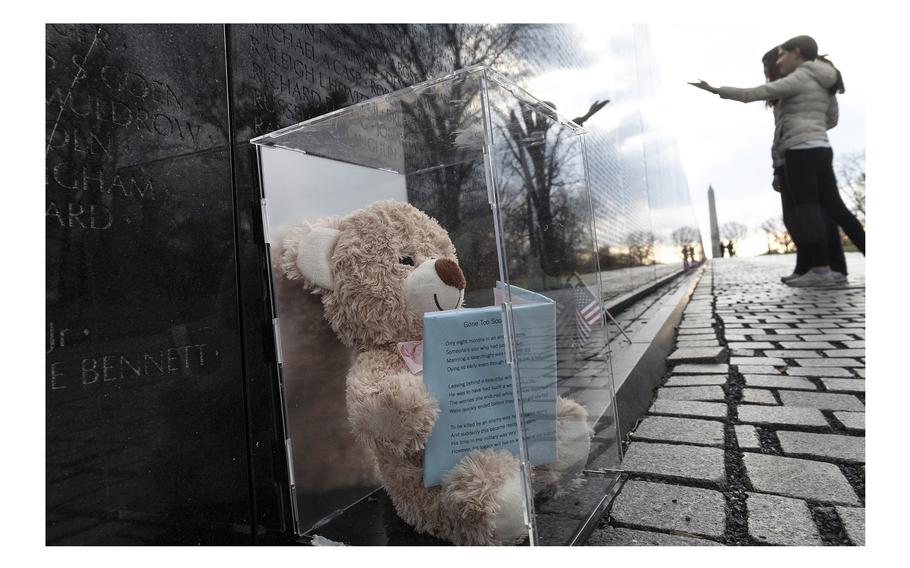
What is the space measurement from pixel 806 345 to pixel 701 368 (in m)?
0.59

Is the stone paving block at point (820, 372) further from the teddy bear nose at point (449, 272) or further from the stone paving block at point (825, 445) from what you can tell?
the teddy bear nose at point (449, 272)

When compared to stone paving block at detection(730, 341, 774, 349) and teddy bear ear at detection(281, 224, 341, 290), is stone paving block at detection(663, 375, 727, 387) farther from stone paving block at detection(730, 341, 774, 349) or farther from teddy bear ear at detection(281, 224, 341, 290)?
teddy bear ear at detection(281, 224, 341, 290)

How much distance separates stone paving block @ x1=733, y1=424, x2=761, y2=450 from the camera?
202cm

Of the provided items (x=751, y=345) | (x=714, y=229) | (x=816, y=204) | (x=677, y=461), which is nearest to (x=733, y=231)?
(x=714, y=229)

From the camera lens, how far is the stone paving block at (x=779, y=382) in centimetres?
257

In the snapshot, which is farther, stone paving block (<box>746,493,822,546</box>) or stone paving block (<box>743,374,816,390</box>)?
stone paving block (<box>743,374,816,390</box>)

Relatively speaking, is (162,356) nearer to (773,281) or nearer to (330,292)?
(330,292)

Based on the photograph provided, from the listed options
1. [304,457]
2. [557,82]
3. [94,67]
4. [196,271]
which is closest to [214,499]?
[304,457]

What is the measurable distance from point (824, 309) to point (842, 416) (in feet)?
3.41

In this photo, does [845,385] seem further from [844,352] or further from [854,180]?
[854,180]

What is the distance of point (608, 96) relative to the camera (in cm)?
491

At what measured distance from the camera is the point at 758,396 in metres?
2.55

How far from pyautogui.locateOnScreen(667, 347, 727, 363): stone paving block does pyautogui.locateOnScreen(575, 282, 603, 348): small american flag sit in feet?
5.58

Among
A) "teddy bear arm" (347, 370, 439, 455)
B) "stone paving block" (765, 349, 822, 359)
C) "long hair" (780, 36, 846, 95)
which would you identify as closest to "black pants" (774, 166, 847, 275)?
"stone paving block" (765, 349, 822, 359)
